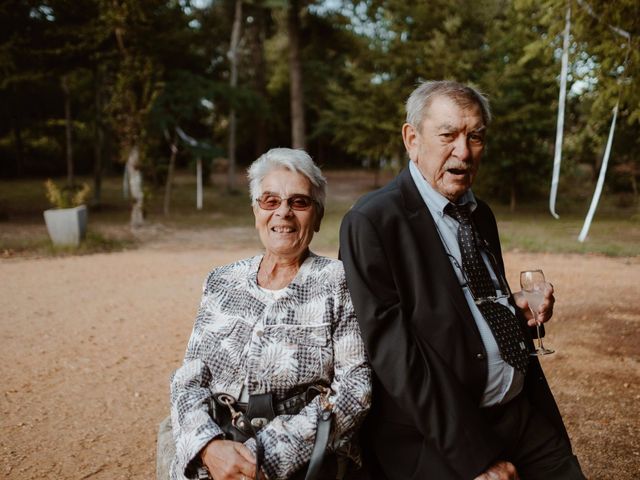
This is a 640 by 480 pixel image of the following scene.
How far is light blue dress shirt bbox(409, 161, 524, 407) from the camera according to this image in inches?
81.4

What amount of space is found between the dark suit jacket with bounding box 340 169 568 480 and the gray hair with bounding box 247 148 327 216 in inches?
9.8

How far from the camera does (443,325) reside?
78.7 inches

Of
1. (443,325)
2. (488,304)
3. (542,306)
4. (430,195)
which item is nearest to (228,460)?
(443,325)

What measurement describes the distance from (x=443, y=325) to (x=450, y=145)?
70 centimetres

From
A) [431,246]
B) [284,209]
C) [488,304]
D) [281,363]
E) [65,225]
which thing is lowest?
[65,225]

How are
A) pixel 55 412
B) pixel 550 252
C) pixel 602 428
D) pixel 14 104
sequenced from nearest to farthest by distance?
pixel 602 428 → pixel 55 412 → pixel 550 252 → pixel 14 104

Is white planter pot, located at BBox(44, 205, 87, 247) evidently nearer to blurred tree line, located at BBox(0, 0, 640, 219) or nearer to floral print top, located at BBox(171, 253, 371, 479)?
blurred tree line, located at BBox(0, 0, 640, 219)

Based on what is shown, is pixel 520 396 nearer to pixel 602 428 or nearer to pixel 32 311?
pixel 602 428

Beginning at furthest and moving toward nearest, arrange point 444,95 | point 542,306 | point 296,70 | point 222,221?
point 296,70 → point 222,221 → point 542,306 → point 444,95

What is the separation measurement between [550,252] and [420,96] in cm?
972

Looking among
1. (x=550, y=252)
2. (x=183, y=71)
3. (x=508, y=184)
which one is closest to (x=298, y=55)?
(x=183, y=71)

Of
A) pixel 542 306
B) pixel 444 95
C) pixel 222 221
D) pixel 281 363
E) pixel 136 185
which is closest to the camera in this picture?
pixel 281 363

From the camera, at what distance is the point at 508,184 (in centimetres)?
1888

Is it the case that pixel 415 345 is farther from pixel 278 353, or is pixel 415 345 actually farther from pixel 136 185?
pixel 136 185
